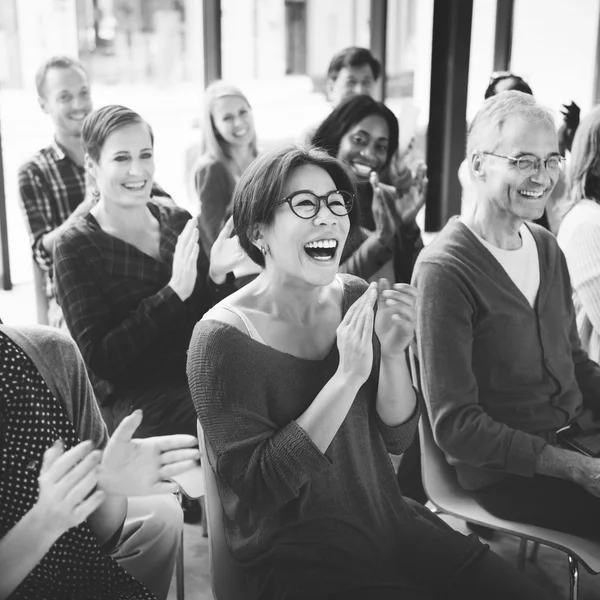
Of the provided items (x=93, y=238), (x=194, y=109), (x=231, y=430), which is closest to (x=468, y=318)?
(x=231, y=430)

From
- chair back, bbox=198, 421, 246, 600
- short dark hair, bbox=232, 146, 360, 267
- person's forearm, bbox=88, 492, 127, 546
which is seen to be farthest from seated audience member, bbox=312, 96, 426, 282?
person's forearm, bbox=88, 492, 127, 546

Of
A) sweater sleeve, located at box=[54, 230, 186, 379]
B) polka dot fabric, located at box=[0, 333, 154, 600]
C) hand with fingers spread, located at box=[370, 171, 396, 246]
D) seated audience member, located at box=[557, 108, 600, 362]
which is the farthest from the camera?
hand with fingers spread, located at box=[370, 171, 396, 246]

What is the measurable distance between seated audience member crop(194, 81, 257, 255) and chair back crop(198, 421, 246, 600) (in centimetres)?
193

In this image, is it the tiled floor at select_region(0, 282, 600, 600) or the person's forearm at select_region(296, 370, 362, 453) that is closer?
the person's forearm at select_region(296, 370, 362, 453)

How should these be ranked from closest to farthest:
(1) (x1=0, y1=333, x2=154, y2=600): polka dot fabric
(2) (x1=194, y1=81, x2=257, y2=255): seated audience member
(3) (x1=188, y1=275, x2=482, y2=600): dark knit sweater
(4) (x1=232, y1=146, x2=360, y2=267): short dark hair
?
(1) (x1=0, y1=333, x2=154, y2=600): polka dot fabric < (3) (x1=188, y1=275, x2=482, y2=600): dark knit sweater < (4) (x1=232, y1=146, x2=360, y2=267): short dark hair < (2) (x1=194, y1=81, x2=257, y2=255): seated audience member

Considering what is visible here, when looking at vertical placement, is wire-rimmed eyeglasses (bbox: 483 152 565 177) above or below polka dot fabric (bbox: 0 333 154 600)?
above

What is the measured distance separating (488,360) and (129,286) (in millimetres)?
1021

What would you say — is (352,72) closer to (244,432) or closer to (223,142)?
(223,142)

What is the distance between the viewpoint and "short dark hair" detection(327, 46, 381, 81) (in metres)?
3.84

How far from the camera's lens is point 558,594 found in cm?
209

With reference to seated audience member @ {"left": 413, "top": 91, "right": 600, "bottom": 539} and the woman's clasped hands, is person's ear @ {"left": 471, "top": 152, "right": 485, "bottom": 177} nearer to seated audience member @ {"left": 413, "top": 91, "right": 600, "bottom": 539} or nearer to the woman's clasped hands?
seated audience member @ {"left": 413, "top": 91, "right": 600, "bottom": 539}

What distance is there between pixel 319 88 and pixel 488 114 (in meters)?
3.68

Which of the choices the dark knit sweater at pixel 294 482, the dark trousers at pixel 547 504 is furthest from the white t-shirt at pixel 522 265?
the dark knit sweater at pixel 294 482

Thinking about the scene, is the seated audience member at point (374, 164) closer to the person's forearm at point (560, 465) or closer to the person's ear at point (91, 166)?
the person's ear at point (91, 166)
